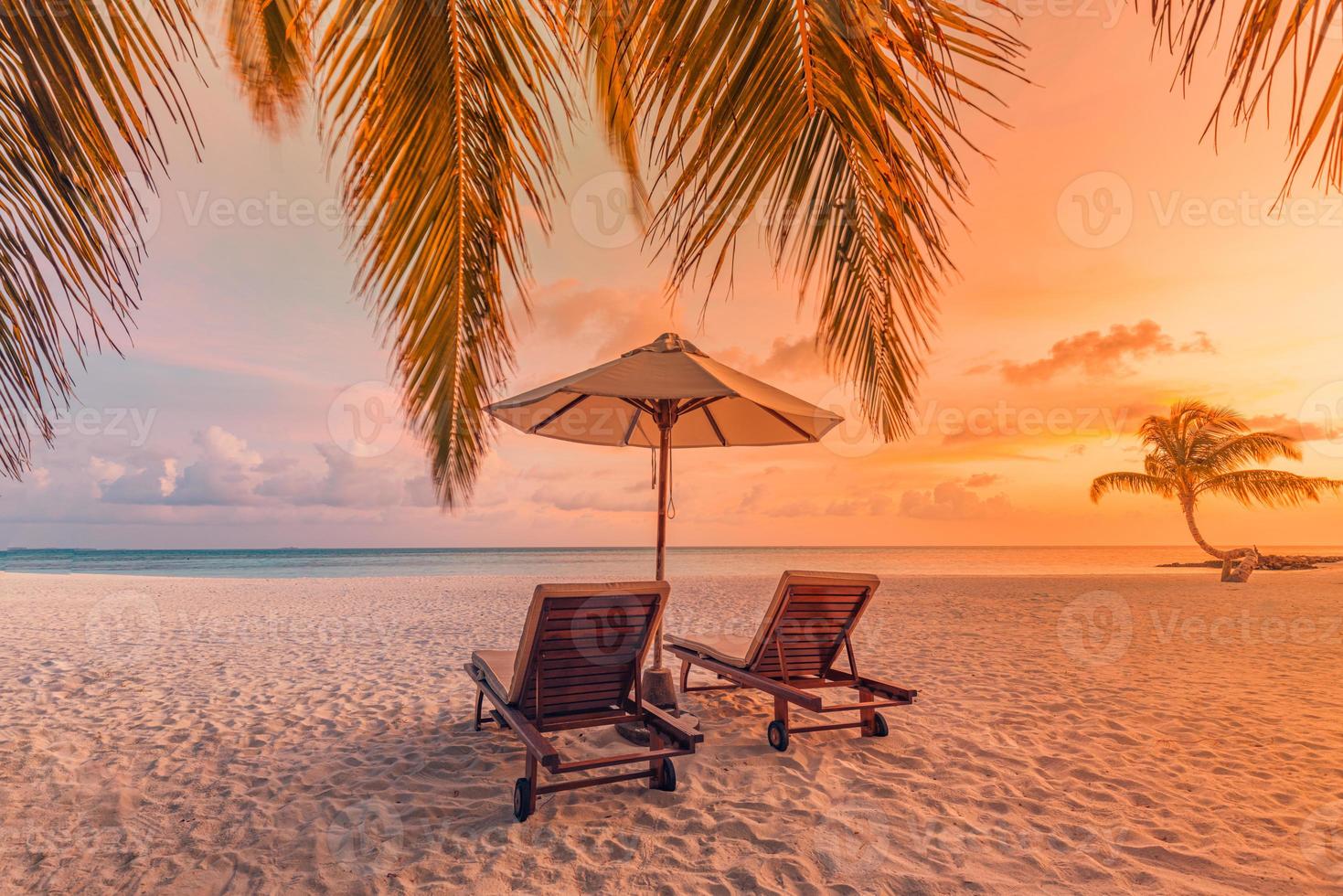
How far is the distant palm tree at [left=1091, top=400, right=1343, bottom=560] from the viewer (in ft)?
61.6

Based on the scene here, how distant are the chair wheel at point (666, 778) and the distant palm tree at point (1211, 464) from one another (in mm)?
20298

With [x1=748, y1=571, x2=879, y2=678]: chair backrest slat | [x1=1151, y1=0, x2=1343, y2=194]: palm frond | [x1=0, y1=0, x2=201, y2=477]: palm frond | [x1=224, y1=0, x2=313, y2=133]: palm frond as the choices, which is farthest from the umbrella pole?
[x1=1151, y1=0, x2=1343, y2=194]: palm frond

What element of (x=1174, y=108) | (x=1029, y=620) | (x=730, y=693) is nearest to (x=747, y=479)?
(x=1029, y=620)

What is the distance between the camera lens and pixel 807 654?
4.49 metres

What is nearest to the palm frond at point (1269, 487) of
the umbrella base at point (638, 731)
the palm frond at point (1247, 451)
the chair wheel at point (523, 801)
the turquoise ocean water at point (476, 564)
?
the palm frond at point (1247, 451)

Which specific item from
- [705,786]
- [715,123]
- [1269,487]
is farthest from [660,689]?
[1269,487]

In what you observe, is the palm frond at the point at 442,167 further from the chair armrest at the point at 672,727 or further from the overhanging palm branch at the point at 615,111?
the chair armrest at the point at 672,727

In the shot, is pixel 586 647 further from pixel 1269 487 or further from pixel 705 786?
pixel 1269 487

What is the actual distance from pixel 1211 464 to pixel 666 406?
2102 centimetres

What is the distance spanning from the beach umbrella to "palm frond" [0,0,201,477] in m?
2.62

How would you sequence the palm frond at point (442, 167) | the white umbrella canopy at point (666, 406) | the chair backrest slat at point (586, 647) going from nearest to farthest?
the palm frond at point (442, 167), the chair backrest slat at point (586, 647), the white umbrella canopy at point (666, 406)

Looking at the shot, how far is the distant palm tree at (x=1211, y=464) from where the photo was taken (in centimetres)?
1878

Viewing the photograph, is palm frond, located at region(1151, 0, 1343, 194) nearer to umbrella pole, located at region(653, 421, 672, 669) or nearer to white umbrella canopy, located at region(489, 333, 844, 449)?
white umbrella canopy, located at region(489, 333, 844, 449)

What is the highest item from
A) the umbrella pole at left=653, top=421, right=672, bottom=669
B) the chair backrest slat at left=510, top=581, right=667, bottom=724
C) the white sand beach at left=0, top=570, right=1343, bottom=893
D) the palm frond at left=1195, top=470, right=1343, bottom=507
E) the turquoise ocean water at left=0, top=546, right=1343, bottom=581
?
the palm frond at left=1195, top=470, right=1343, bottom=507
